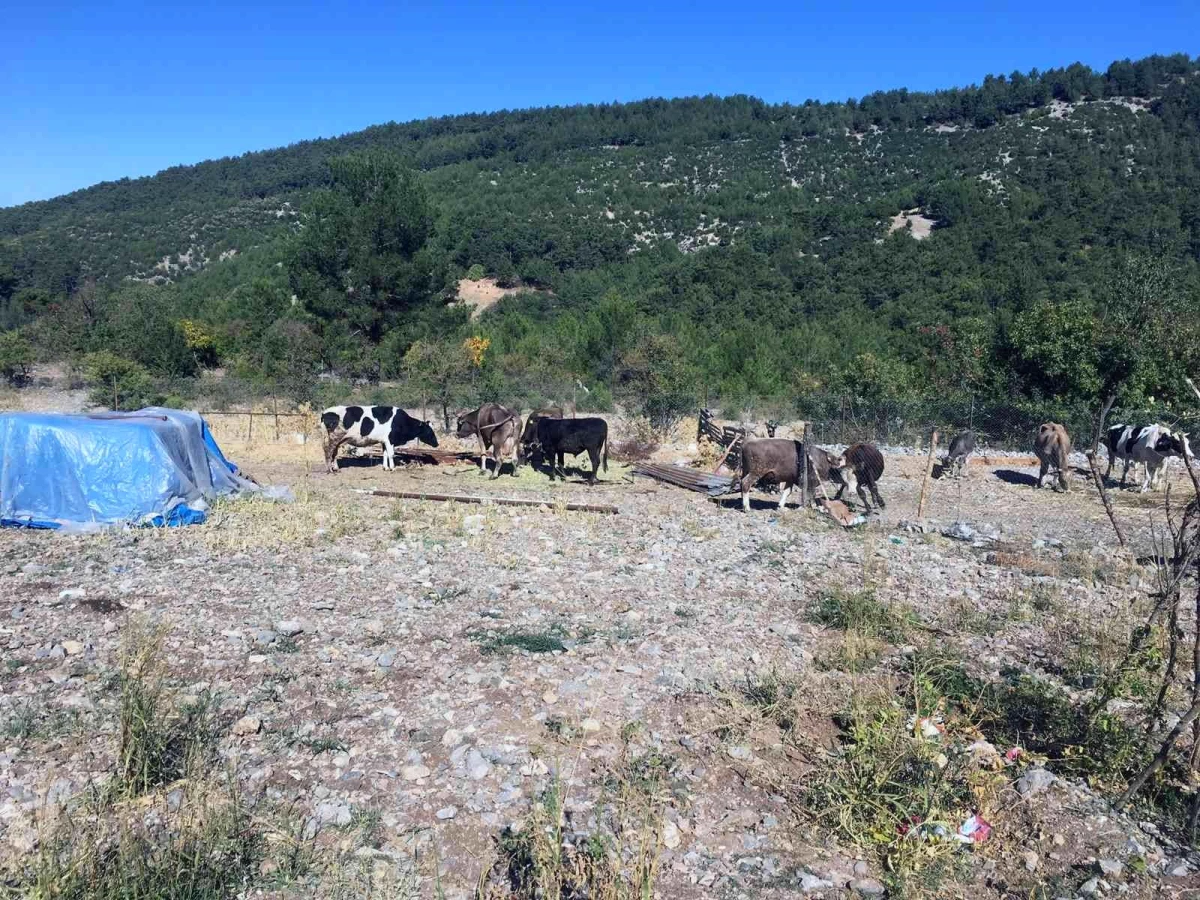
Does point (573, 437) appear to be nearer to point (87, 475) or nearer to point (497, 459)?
point (497, 459)

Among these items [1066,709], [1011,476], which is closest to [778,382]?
[1011,476]

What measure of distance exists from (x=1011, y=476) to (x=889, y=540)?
328 inches

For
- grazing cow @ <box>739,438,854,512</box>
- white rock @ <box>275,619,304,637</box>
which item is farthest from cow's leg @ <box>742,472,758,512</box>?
white rock @ <box>275,619,304,637</box>

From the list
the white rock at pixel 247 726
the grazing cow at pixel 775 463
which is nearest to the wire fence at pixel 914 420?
the grazing cow at pixel 775 463

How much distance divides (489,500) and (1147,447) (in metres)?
12.5

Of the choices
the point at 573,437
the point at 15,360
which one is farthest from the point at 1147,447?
the point at 15,360

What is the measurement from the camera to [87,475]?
35.4 ft

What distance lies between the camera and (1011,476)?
17.7 metres

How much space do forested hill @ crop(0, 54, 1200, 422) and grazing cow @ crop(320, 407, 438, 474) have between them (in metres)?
7.90

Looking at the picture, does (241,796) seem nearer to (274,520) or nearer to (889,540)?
(274,520)

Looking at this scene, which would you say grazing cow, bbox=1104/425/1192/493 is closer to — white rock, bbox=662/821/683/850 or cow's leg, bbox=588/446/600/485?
cow's leg, bbox=588/446/600/485

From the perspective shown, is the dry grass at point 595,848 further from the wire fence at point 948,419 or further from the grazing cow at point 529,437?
the wire fence at point 948,419

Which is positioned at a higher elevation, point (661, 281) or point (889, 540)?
point (661, 281)

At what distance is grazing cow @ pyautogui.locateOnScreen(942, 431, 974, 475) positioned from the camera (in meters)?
17.3
